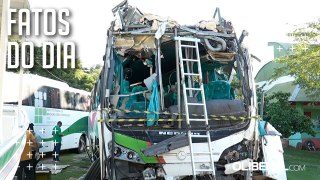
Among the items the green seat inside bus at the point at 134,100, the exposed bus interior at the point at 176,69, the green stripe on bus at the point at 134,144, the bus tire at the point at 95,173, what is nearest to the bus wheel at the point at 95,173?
the bus tire at the point at 95,173

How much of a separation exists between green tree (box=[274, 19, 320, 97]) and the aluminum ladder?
9740 mm

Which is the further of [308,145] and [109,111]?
[308,145]

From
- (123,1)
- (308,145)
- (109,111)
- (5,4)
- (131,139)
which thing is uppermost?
(123,1)

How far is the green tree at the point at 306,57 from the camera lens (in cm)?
1571

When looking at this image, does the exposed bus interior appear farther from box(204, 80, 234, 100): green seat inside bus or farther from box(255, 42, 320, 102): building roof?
box(255, 42, 320, 102): building roof

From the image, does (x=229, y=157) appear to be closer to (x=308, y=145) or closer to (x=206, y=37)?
(x=206, y=37)

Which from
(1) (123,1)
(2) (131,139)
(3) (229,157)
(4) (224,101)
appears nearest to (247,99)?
(4) (224,101)

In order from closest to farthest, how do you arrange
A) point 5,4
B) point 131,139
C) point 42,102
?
point 5,4
point 131,139
point 42,102

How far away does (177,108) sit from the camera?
22.0ft

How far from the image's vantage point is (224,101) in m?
6.95

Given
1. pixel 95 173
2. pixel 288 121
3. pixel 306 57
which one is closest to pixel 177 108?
pixel 95 173

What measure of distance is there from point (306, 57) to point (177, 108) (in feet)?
34.7

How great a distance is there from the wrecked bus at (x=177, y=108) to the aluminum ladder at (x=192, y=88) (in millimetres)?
14

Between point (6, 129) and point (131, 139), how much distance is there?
2.57 m
